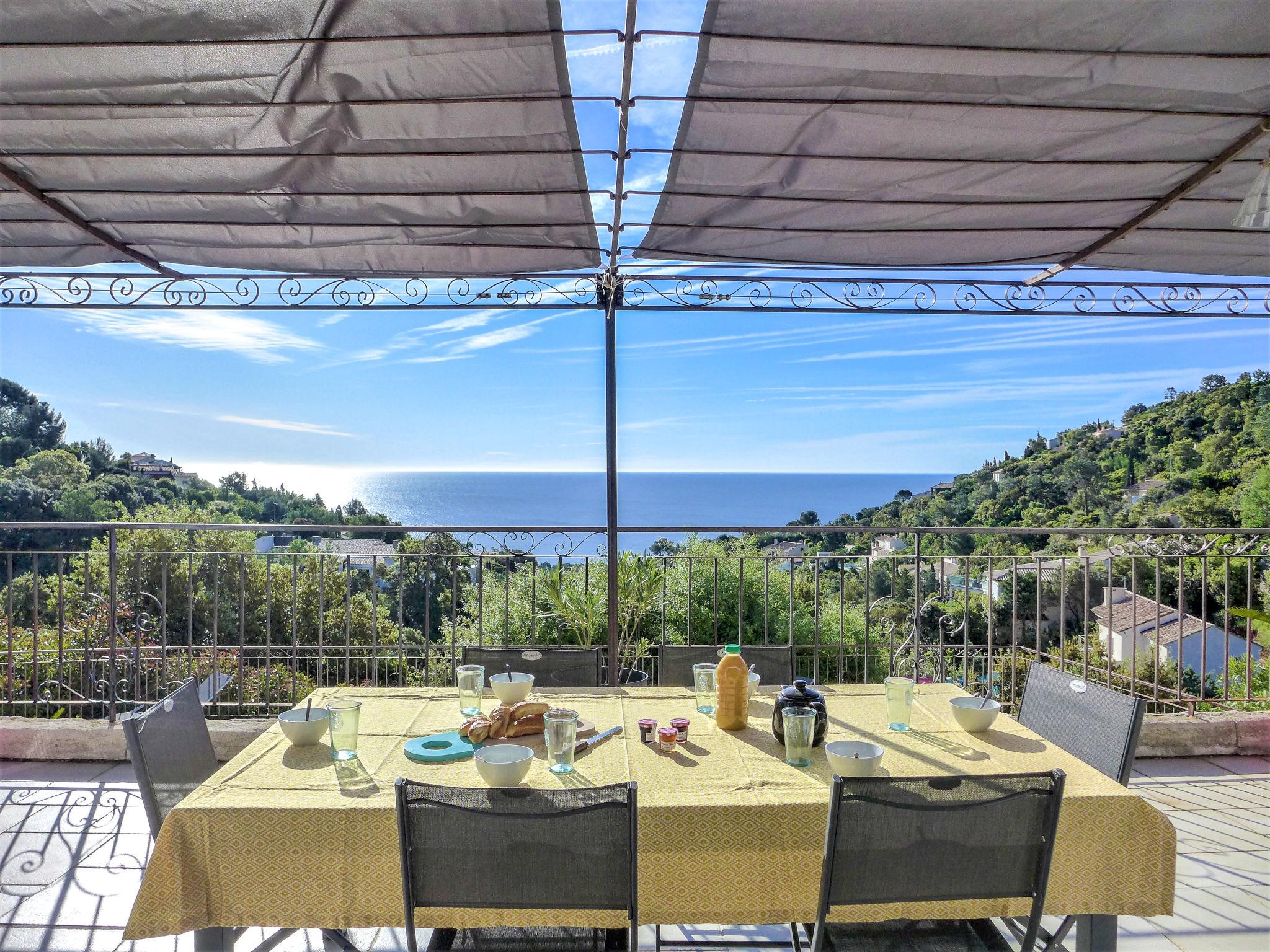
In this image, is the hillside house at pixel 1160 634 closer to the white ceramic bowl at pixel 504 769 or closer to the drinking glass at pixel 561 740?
the drinking glass at pixel 561 740

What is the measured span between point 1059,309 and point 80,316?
38789 millimetres

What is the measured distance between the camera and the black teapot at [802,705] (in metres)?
1.76

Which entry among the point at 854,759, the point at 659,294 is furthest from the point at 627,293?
the point at 854,759

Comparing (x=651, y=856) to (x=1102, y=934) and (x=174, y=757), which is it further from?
(x=174, y=757)

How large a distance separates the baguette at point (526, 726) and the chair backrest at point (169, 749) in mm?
717

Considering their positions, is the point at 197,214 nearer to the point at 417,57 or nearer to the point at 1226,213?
the point at 417,57

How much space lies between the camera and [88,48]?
1.83 metres

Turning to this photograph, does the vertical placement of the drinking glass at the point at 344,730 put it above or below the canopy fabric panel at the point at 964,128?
below

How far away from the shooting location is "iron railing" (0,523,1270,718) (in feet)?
11.6

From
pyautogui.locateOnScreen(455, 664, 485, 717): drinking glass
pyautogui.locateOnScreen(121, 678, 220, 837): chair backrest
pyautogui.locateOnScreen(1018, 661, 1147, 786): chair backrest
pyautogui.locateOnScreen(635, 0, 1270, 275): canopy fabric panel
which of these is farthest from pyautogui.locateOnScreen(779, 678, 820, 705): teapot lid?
pyautogui.locateOnScreen(635, 0, 1270, 275): canopy fabric panel

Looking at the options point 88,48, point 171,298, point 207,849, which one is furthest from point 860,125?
point 171,298

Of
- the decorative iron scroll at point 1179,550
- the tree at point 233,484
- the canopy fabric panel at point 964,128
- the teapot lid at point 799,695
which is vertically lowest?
the teapot lid at point 799,695

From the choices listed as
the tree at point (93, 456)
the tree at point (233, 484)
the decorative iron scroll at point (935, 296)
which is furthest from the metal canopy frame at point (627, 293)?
the tree at point (233, 484)

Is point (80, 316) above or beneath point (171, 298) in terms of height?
above
